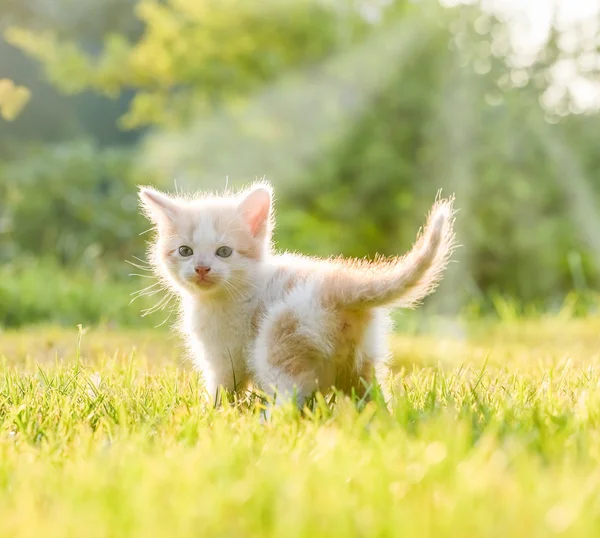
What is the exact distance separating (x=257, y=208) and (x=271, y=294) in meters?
0.36

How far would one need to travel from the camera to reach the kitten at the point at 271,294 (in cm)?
221

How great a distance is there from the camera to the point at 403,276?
214cm

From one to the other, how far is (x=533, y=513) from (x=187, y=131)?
322 inches

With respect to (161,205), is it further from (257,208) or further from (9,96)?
(9,96)

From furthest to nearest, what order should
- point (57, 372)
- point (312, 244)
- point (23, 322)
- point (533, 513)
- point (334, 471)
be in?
point (312, 244), point (23, 322), point (57, 372), point (334, 471), point (533, 513)

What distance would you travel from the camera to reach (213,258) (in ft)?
8.53

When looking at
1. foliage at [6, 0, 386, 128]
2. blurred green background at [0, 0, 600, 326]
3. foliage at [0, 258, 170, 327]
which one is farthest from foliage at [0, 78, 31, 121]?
foliage at [6, 0, 386, 128]

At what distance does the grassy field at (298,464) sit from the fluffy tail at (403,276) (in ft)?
1.01

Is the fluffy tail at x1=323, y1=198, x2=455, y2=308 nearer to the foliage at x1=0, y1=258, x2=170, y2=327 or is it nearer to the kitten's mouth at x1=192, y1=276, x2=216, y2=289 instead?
the kitten's mouth at x1=192, y1=276, x2=216, y2=289

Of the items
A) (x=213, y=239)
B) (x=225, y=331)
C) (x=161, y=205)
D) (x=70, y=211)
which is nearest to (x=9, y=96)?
(x=161, y=205)

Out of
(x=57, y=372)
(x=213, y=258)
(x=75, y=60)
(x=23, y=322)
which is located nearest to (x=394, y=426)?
(x=213, y=258)

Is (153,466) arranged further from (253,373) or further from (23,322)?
(23,322)

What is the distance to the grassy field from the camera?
4.00 ft

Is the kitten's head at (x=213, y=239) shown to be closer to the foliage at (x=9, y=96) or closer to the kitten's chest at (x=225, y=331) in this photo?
the kitten's chest at (x=225, y=331)
